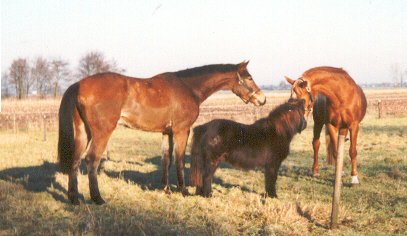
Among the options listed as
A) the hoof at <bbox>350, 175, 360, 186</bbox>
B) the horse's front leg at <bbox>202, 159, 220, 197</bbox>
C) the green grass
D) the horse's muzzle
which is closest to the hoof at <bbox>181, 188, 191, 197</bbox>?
the green grass

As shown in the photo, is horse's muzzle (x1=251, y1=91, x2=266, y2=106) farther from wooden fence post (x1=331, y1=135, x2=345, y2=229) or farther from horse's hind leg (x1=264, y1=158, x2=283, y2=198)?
wooden fence post (x1=331, y1=135, x2=345, y2=229)

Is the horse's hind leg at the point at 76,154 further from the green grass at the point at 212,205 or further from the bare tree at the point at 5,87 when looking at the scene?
the bare tree at the point at 5,87

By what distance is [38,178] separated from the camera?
8969 mm

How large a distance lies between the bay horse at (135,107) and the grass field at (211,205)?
2.02ft

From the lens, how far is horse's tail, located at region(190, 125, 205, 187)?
7234mm

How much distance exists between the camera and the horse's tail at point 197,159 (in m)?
7.23

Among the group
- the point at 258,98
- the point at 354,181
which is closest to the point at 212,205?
the point at 258,98

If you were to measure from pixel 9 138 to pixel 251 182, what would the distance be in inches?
550

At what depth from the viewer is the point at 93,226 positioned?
5254 mm

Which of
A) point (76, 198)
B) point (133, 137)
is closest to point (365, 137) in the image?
point (133, 137)

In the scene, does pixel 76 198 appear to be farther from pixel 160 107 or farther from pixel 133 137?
pixel 133 137

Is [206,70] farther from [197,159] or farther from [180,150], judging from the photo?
[197,159]

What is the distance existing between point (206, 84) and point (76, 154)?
2946 millimetres

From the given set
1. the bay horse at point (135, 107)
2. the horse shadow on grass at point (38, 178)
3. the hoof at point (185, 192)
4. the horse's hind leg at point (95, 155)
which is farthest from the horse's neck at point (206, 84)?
the horse shadow on grass at point (38, 178)
